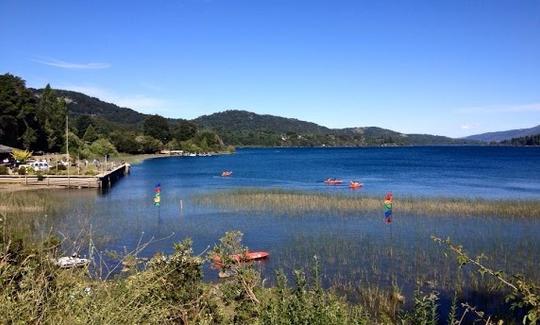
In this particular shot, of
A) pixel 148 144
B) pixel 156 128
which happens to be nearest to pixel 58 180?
pixel 148 144

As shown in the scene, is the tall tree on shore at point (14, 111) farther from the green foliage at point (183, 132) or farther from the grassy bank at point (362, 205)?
the green foliage at point (183, 132)

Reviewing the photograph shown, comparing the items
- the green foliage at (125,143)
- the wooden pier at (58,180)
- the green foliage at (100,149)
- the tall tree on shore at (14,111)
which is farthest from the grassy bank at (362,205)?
the green foliage at (125,143)

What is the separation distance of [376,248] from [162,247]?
10.0 meters

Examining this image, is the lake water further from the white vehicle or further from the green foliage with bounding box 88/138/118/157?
the green foliage with bounding box 88/138/118/157

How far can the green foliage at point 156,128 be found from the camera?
167 meters

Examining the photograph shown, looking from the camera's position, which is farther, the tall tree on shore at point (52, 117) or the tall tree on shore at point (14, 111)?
the tall tree on shore at point (52, 117)

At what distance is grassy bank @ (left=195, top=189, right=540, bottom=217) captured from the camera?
108 ft

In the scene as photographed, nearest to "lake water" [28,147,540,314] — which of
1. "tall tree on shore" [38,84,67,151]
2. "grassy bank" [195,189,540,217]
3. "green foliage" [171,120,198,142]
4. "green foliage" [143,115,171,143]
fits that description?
"grassy bank" [195,189,540,217]

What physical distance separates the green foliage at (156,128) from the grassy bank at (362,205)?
130278mm

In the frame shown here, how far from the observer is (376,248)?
23.0m

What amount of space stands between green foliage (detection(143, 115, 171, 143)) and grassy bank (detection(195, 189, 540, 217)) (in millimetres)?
130278

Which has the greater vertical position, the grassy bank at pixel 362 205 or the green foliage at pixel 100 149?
the green foliage at pixel 100 149

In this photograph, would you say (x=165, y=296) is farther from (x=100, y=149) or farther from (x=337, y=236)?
(x=100, y=149)

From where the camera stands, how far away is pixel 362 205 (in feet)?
119
